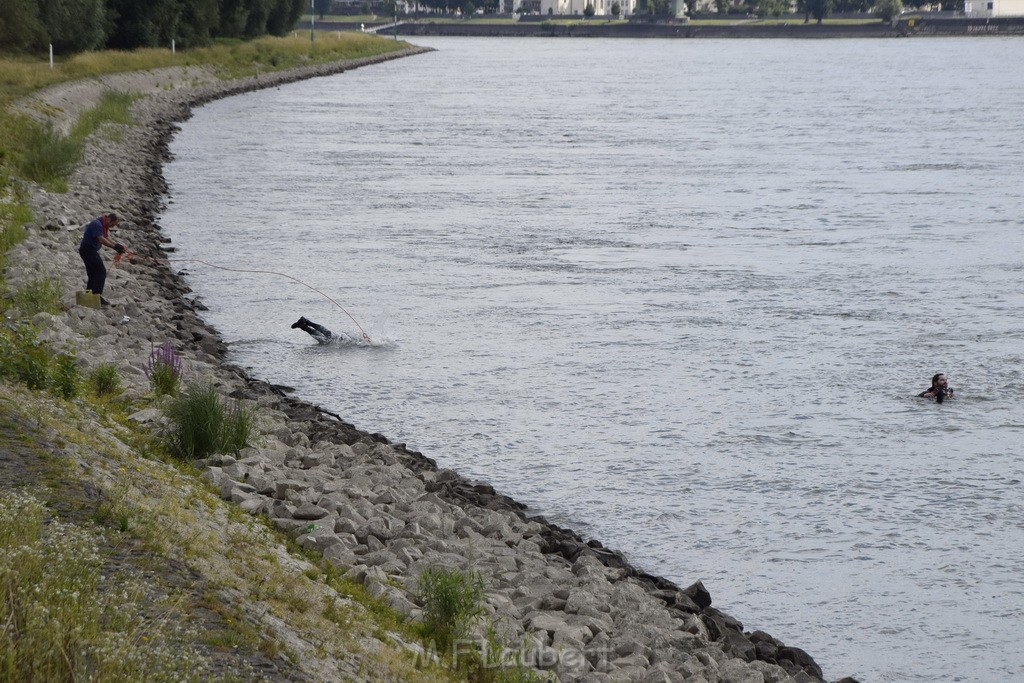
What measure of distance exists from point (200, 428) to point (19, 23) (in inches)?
2101

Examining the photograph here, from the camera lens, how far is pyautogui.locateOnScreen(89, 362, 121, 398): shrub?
51.6ft

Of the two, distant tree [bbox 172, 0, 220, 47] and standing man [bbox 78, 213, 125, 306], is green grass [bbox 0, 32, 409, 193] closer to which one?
distant tree [bbox 172, 0, 220, 47]

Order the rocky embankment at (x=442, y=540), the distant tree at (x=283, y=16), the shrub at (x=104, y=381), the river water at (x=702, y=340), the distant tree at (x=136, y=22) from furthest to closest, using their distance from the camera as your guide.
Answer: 1. the distant tree at (x=283, y=16)
2. the distant tree at (x=136, y=22)
3. the shrub at (x=104, y=381)
4. the river water at (x=702, y=340)
5. the rocky embankment at (x=442, y=540)

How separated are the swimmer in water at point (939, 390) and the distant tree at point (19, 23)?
51.9 metres

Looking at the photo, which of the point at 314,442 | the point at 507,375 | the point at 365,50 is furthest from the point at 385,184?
the point at 365,50

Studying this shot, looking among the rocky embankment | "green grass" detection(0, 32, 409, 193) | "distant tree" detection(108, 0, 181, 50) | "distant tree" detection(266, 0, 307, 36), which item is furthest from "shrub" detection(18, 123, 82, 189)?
"distant tree" detection(266, 0, 307, 36)

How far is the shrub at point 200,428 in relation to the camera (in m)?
14.2

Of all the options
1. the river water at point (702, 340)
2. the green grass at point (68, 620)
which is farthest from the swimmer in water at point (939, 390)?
the green grass at point (68, 620)

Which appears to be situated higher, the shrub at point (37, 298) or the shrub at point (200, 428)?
the shrub at point (37, 298)

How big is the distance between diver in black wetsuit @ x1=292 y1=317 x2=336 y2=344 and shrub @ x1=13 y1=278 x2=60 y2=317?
4842 millimetres

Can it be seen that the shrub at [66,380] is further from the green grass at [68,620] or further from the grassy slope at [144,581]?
the green grass at [68,620]

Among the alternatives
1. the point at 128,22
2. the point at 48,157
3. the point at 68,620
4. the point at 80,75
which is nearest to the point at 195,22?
the point at 128,22

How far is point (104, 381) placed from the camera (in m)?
15.9

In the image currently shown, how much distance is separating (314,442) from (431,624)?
698 cm
